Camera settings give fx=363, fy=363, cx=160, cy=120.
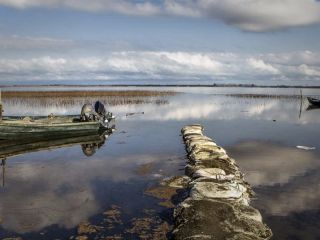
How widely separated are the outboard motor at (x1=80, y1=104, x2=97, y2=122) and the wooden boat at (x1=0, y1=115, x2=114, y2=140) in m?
0.50

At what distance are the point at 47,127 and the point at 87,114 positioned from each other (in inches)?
166

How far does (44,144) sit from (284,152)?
1625 centimetres

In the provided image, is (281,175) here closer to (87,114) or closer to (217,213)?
(217,213)

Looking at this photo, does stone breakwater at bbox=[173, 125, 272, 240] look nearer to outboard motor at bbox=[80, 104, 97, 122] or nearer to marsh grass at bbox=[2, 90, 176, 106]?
outboard motor at bbox=[80, 104, 97, 122]

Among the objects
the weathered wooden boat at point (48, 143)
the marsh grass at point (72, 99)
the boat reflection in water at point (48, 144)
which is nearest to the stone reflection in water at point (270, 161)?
the boat reflection in water at point (48, 144)

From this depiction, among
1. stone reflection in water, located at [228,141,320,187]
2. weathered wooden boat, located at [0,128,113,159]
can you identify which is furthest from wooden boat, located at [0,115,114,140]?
stone reflection in water, located at [228,141,320,187]

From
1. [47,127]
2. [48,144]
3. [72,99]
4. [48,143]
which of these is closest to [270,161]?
[48,144]

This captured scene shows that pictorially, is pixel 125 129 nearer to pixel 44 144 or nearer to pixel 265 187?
pixel 44 144

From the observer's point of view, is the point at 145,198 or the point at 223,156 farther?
the point at 223,156

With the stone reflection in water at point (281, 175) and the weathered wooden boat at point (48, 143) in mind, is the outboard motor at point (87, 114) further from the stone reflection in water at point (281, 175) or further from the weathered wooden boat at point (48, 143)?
the stone reflection in water at point (281, 175)

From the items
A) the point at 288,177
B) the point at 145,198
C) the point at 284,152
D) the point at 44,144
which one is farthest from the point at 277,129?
the point at 145,198

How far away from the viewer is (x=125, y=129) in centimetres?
3328

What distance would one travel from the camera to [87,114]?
1174 inches

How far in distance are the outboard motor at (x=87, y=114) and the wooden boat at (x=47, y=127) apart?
1.65ft
